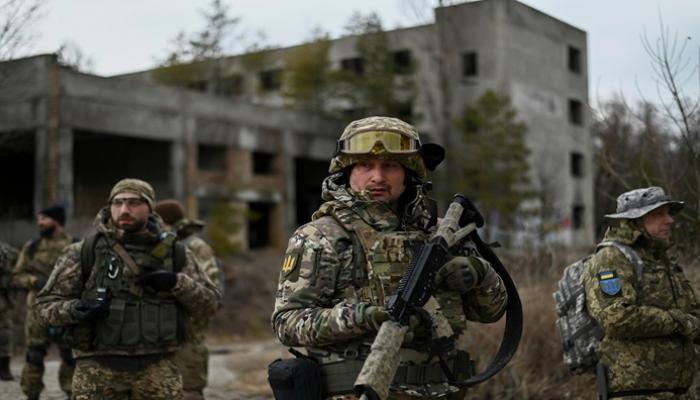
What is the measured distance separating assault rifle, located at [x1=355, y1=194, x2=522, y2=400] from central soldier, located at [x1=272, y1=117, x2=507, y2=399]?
0.05m

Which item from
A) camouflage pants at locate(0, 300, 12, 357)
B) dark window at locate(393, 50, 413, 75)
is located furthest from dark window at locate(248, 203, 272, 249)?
camouflage pants at locate(0, 300, 12, 357)

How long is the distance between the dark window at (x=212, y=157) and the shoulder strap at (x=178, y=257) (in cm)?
2475

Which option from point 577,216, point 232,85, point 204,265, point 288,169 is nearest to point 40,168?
point 288,169

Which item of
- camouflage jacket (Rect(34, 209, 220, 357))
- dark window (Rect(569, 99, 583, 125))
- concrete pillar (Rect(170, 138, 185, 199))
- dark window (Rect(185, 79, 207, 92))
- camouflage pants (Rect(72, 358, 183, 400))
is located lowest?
camouflage pants (Rect(72, 358, 183, 400))

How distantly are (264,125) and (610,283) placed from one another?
26619 mm

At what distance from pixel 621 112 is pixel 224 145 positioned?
72.5 ft

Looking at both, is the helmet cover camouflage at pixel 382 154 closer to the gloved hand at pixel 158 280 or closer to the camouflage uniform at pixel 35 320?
the gloved hand at pixel 158 280

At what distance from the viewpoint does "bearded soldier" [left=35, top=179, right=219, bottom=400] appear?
548 cm

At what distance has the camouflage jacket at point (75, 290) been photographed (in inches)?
215

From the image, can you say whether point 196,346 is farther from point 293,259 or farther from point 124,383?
point 293,259

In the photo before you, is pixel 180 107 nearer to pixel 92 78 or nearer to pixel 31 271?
pixel 92 78

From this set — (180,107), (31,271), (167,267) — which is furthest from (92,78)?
(167,267)

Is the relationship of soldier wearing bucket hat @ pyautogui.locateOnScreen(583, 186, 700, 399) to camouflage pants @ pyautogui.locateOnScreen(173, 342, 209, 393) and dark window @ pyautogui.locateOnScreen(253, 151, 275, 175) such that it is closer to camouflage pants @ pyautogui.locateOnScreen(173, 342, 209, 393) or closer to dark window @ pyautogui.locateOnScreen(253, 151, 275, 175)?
camouflage pants @ pyautogui.locateOnScreen(173, 342, 209, 393)

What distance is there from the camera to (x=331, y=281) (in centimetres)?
360
